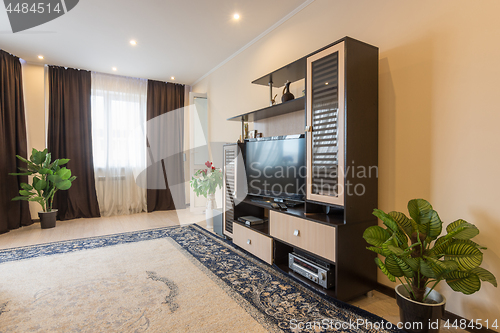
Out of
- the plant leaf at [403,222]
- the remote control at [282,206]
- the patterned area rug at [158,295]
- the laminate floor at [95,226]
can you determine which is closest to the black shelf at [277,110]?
the remote control at [282,206]

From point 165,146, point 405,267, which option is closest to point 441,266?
point 405,267

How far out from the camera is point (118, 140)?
204 inches

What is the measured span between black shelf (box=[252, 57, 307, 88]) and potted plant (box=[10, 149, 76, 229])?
3.52 metres

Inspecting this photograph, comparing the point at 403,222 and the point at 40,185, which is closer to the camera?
the point at 403,222

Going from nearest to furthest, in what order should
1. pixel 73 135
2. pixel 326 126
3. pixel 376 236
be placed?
pixel 376 236 → pixel 326 126 → pixel 73 135

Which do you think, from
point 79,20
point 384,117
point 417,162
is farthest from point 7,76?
point 417,162

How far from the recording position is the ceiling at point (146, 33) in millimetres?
2842

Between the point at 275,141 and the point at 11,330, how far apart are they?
7.99 feet

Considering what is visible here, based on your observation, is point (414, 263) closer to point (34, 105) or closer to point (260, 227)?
point (260, 227)

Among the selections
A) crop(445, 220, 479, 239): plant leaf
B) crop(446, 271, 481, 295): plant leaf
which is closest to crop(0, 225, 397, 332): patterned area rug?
crop(446, 271, 481, 295): plant leaf

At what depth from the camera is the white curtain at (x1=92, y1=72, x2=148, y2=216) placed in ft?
16.5

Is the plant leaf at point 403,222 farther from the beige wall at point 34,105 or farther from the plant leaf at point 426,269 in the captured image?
the beige wall at point 34,105

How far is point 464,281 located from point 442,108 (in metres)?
1.06

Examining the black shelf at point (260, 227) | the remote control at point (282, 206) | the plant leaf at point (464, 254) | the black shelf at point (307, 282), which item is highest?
the remote control at point (282, 206)
